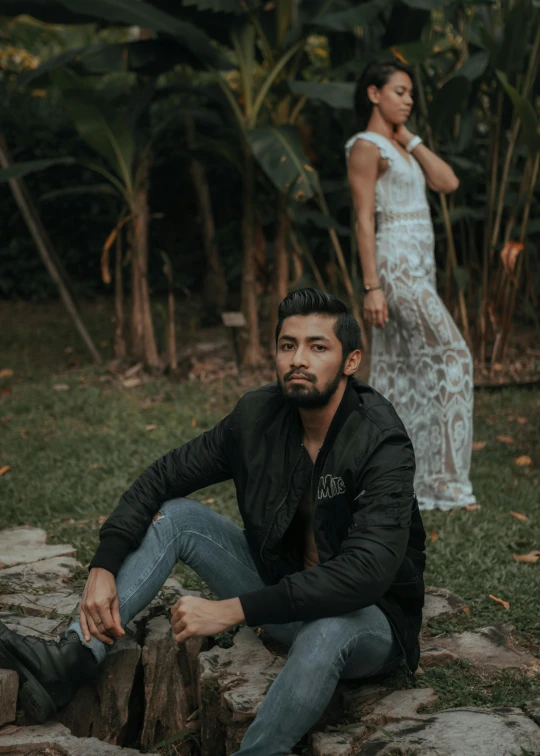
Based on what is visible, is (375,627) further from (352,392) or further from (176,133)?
(176,133)

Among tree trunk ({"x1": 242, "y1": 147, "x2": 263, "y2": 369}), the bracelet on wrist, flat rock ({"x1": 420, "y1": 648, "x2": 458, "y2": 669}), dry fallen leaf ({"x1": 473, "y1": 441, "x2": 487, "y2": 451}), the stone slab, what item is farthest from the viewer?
tree trunk ({"x1": 242, "y1": 147, "x2": 263, "y2": 369})

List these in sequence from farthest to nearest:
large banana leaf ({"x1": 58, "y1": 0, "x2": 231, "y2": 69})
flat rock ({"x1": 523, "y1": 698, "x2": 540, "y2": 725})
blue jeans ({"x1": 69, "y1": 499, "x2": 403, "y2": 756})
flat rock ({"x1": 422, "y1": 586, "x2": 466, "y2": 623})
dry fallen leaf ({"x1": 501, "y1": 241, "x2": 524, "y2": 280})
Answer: dry fallen leaf ({"x1": 501, "y1": 241, "x2": 524, "y2": 280})
large banana leaf ({"x1": 58, "y1": 0, "x2": 231, "y2": 69})
flat rock ({"x1": 422, "y1": 586, "x2": 466, "y2": 623})
flat rock ({"x1": 523, "y1": 698, "x2": 540, "y2": 725})
blue jeans ({"x1": 69, "y1": 499, "x2": 403, "y2": 756})

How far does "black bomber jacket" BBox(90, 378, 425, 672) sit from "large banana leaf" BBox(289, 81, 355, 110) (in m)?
3.45

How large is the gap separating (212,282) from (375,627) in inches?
247

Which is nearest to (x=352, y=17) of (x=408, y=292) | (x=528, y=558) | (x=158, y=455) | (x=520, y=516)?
(x=408, y=292)

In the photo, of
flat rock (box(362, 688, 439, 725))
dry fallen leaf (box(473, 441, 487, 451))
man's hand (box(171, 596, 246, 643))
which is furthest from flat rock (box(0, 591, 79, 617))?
dry fallen leaf (box(473, 441, 487, 451))

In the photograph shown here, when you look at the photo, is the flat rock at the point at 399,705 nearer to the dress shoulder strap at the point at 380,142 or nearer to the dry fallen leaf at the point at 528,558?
the dry fallen leaf at the point at 528,558

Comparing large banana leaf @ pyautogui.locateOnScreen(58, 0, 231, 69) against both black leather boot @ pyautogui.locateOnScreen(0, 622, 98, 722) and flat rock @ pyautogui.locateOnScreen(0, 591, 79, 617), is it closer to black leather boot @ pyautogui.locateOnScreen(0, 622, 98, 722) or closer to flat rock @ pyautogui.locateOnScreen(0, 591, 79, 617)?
flat rock @ pyautogui.locateOnScreen(0, 591, 79, 617)

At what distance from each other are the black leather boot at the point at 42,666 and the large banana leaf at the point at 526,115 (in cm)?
408

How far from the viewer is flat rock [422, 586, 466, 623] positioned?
11.1ft

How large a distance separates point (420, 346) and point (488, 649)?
183cm

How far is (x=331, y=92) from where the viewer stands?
20.0ft

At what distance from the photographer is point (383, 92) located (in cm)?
448

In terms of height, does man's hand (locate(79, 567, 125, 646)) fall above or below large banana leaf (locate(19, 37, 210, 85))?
below
